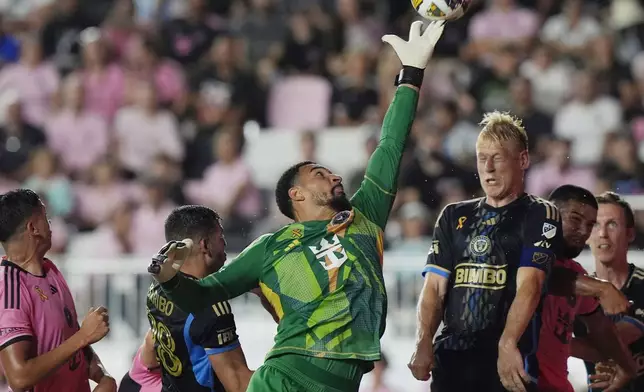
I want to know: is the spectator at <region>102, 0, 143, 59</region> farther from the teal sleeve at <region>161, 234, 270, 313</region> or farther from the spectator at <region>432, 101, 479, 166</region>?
the teal sleeve at <region>161, 234, 270, 313</region>

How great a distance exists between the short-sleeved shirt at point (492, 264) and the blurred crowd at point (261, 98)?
589cm

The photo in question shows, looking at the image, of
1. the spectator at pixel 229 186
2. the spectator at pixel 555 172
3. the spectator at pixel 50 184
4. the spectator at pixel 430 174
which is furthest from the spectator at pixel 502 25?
the spectator at pixel 50 184

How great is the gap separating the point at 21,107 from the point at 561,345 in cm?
1057

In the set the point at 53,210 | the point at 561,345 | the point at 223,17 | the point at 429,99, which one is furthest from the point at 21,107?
the point at 561,345

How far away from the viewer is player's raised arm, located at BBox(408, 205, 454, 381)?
658cm

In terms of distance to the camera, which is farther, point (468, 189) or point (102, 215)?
point (102, 215)

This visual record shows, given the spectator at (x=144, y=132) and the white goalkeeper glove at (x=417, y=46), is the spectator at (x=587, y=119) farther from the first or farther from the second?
the white goalkeeper glove at (x=417, y=46)

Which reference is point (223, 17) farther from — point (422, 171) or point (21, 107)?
point (422, 171)

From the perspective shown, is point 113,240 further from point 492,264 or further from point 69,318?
point 492,264

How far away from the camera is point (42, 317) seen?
676 centimetres

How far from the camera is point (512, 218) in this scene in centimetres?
665

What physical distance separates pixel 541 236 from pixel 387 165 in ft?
3.11

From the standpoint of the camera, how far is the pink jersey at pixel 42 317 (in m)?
6.61

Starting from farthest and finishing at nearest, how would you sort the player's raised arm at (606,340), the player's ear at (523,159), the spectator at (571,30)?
1. the spectator at (571,30)
2. the player's raised arm at (606,340)
3. the player's ear at (523,159)
